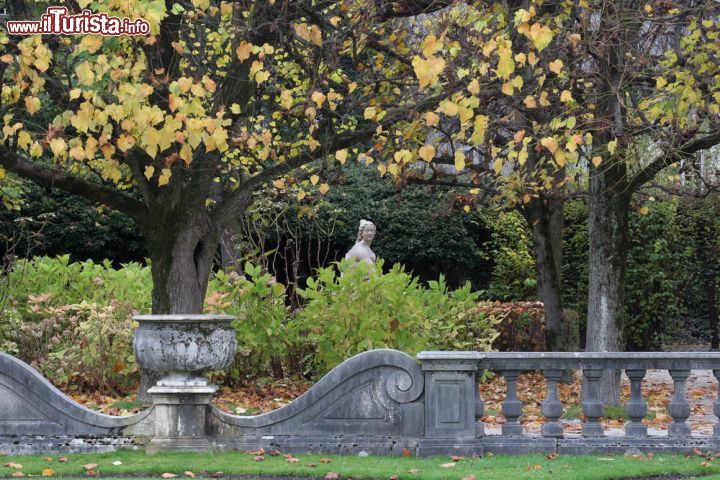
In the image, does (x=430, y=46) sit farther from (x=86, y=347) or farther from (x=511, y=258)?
(x=511, y=258)

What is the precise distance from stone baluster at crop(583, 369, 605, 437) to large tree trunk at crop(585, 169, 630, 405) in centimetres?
288

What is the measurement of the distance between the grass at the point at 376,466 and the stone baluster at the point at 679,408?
29cm

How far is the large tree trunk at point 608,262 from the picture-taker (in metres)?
11.1

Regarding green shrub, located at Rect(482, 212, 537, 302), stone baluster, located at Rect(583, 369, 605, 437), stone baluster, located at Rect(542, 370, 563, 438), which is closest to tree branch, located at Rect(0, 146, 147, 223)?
stone baluster, located at Rect(542, 370, 563, 438)

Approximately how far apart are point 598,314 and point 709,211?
30.3 ft

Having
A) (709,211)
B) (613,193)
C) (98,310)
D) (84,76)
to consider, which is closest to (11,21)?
(84,76)

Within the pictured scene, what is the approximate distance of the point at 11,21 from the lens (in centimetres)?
973

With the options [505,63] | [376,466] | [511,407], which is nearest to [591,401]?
[511,407]

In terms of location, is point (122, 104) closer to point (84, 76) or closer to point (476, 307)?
point (84, 76)

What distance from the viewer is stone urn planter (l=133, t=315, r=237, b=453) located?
328 inches

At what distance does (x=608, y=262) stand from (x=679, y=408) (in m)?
3.05

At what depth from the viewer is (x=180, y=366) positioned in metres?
8.38

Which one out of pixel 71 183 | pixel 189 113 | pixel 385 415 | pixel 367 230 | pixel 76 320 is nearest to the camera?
pixel 385 415

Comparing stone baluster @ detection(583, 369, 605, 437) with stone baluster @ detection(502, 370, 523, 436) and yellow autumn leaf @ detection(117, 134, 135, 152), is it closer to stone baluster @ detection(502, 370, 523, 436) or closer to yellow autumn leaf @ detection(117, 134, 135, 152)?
stone baluster @ detection(502, 370, 523, 436)
